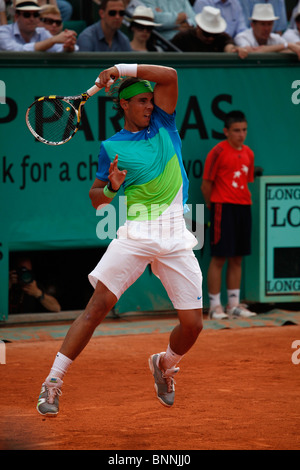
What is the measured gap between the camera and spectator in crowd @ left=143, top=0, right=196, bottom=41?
1083cm

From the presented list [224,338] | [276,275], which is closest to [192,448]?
[224,338]

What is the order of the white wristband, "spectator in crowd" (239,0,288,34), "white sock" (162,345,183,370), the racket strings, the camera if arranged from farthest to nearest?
1. "spectator in crowd" (239,0,288,34)
2. the camera
3. the racket strings
4. "white sock" (162,345,183,370)
5. the white wristband

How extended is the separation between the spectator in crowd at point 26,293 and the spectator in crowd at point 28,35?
2246 millimetres

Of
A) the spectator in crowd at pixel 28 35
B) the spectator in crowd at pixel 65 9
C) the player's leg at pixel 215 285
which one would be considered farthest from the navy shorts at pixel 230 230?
the spectator in crowd at pixel 65 9

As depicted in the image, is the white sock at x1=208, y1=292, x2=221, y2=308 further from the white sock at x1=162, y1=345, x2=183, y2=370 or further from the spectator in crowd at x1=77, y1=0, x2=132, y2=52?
the white sock at x1=162, y1=345, x2=183, y2=370

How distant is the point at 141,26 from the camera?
32.3 feet

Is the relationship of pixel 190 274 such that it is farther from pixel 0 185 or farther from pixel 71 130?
pixel 0 185

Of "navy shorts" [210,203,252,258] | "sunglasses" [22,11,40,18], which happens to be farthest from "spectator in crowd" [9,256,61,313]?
"sunglasses" [22,11,40,18]

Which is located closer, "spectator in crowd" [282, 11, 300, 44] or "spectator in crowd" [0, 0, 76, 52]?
"spectator in crowd" [0, 0, 76, 52]

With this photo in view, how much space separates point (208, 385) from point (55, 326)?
9.66 ft

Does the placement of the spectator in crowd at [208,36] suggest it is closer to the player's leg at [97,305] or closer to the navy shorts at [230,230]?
the navy shorts at [230,230]

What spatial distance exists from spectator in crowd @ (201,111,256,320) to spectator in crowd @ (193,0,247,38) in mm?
2168

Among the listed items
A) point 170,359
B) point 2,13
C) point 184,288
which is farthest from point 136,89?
point 2,13

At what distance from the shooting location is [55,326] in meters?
8.93
